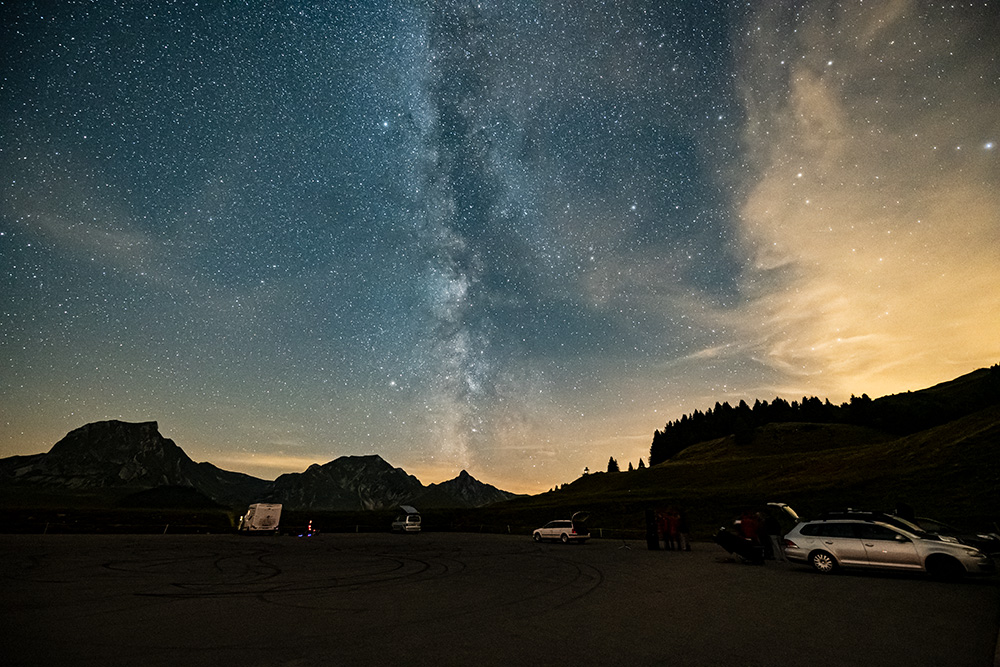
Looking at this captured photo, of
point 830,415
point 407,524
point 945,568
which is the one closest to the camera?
point 945,568

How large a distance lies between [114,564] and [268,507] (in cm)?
2400

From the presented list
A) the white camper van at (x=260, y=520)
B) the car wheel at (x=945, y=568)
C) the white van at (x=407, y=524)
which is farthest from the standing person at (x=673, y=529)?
the white camper van at (x=260, y=520)

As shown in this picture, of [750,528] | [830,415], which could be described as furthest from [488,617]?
[830,415]

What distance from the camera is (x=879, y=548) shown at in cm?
1428

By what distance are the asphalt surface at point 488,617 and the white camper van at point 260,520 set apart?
24.1 metres

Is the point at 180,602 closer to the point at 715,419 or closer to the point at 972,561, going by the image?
the point at 972,561

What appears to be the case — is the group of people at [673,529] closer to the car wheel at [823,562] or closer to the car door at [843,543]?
the car wheel at [823,562]

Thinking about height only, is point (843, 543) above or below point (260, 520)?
below

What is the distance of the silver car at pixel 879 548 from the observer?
13195 mm

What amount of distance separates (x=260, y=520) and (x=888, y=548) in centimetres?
3934

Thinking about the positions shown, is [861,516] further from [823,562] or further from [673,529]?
[673,529]

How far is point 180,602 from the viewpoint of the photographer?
1009 cm

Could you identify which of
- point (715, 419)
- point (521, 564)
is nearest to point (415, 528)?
point (521, 564)

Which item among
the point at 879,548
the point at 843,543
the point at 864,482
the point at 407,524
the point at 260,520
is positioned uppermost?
the point at 864,482
